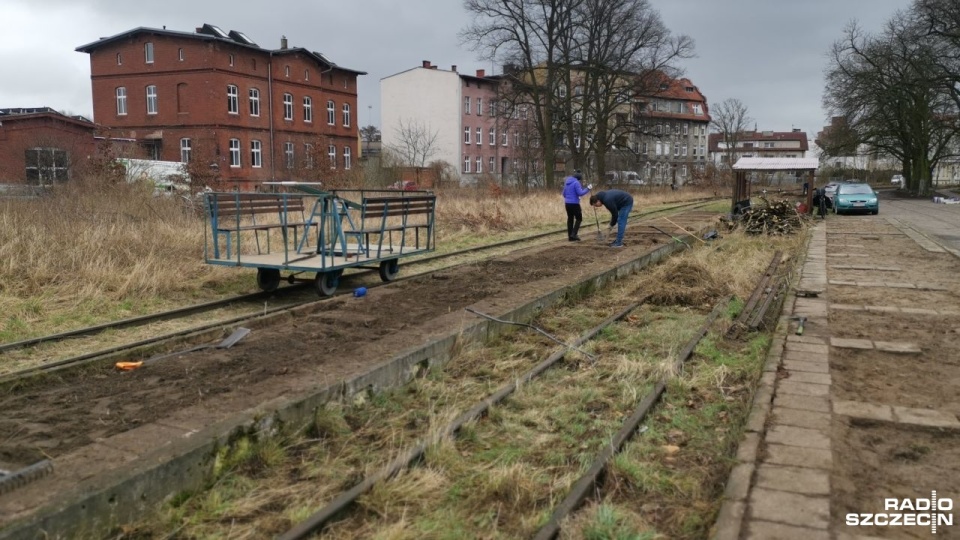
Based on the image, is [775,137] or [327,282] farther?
[775,137]

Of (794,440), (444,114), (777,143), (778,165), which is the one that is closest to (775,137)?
(777,143)

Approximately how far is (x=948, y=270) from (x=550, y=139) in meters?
29.0

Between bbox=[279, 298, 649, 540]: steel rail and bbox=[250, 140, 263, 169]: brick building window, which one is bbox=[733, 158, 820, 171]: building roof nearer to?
bbox=[279, 298, 649, 540]: steel rail

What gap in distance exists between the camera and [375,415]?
17.4ft

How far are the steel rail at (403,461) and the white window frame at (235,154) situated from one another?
141ft

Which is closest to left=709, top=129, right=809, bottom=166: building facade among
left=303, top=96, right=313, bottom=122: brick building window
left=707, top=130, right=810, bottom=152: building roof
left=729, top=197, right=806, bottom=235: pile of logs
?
left=707, top=130, right=810, bottom=152: building roof

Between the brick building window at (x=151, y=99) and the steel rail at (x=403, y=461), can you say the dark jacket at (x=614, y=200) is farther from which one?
the brick building window at (x=151, y=99)

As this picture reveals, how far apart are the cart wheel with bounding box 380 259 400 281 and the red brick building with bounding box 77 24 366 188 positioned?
1291 inches

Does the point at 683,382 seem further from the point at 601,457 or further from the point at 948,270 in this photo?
the point at 948,270

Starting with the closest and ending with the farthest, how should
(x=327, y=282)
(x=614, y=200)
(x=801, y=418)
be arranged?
(x=801, y=418)
(x=327, y=282)
(x=614, y=200)

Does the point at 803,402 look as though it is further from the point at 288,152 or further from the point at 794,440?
the point at 288,152

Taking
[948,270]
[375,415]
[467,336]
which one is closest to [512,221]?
[948,270]

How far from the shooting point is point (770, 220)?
66.9 feet
